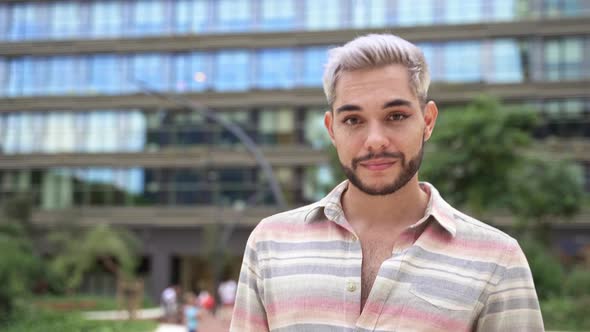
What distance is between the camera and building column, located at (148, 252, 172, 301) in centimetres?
4431

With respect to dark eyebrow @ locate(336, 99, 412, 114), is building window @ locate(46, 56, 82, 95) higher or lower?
lower

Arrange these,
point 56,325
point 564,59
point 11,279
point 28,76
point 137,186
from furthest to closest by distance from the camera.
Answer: point 28,76 → point 137,186 → point 564,59 → point 11,279 → point 56,325

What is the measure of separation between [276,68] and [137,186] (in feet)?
34.8

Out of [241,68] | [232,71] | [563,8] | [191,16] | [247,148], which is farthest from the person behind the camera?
[191,16]

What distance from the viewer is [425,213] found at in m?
2.49

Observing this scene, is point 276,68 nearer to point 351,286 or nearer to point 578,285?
point 578,285

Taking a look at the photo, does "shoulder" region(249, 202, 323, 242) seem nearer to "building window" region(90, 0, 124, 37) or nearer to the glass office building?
the glass office building

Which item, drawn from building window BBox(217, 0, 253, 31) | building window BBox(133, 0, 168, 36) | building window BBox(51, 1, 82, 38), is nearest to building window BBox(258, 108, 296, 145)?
building window BBox(217, 0, 253, 31)

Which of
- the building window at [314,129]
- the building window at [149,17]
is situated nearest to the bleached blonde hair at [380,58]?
the building window at [314,129]

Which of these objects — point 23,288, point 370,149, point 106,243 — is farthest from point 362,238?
point 106,243

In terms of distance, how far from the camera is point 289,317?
7.81 ft

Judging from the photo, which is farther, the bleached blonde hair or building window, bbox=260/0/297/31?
building window, bbox=260/0/297/31

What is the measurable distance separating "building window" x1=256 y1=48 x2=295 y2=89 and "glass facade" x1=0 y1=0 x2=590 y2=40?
4.93 ft

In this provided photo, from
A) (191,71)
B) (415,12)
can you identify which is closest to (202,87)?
(191,71)
